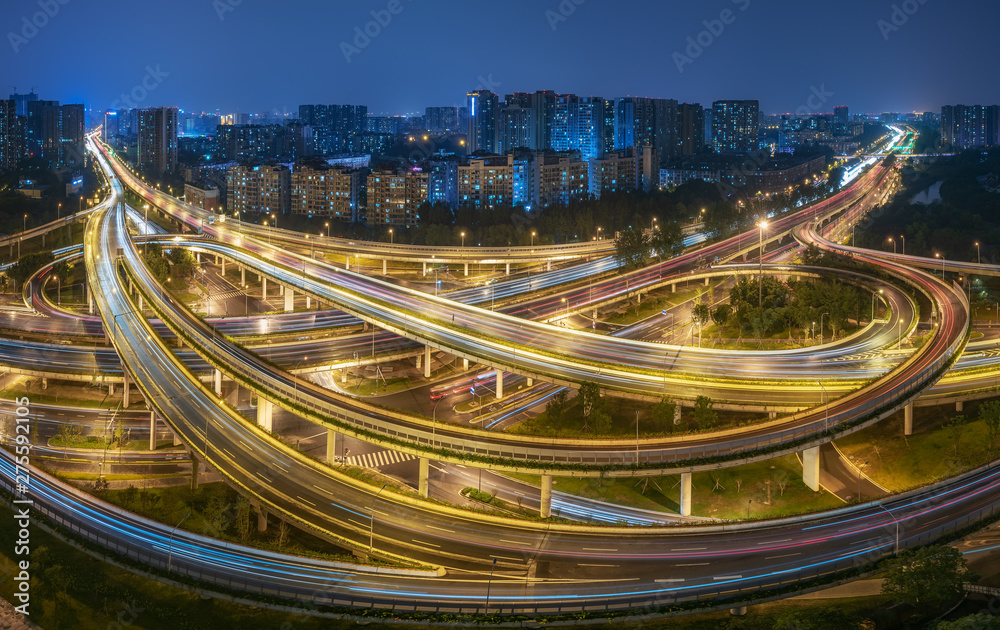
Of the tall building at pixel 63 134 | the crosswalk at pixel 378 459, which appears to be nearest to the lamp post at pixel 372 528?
the crosswalk at pixel 378 459

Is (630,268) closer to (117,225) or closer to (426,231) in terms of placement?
(426,231)

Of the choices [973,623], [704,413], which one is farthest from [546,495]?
[973,623]

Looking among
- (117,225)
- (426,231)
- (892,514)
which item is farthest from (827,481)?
(117,225)

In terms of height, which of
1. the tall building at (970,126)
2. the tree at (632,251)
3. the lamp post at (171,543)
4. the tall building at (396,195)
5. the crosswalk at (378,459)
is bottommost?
the lamp post at (171,543)

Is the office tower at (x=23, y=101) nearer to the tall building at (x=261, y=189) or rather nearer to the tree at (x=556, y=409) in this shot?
the tall building at (x=261, y=189)

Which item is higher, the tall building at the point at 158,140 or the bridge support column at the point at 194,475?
the tall building at the point at 158,140

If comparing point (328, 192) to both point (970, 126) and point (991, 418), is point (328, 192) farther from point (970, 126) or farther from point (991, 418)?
point (970, 126)
